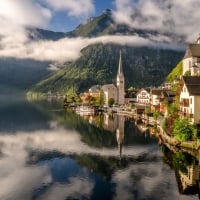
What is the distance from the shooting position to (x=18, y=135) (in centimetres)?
12106

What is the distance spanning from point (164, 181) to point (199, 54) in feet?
260

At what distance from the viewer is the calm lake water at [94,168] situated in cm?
5628

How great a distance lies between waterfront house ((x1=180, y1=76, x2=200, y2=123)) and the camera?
84.1 metres

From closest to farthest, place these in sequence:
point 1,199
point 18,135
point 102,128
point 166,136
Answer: point 1,199 → point 166,136 → point 18,135 → point 102,128

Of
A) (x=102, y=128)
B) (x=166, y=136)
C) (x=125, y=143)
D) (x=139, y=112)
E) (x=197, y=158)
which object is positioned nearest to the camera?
(x=197, y=158)

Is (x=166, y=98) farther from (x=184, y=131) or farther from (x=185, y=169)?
(x=185, y=169)

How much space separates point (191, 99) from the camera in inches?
3366

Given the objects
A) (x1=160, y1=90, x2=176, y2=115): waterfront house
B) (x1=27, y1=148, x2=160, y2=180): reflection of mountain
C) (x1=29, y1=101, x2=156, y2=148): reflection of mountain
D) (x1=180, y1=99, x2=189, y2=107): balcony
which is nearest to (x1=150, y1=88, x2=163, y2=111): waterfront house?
(x1=160, y1=90, x2=176, y2=115): waterfront house

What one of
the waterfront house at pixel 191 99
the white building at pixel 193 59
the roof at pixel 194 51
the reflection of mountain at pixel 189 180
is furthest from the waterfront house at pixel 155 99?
the reflection of mountain at pixel 189 180

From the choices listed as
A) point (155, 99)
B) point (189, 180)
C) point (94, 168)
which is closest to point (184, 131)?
point (189, 180)

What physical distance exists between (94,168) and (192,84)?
31.5 meters

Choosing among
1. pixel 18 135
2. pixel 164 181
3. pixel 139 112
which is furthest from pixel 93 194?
pixel 139 112

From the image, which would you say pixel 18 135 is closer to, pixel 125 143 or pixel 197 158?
pixel 125 143

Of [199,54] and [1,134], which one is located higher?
[199,54]
